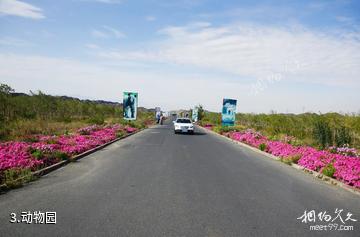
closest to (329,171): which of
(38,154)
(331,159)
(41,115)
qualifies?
(331,159)

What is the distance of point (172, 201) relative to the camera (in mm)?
6461

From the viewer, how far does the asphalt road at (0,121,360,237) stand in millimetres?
4936

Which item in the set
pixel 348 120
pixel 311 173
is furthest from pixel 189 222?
pixel 348 120

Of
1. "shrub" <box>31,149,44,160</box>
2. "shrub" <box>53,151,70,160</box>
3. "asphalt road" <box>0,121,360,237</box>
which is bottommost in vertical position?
"asphalt road" <box>0,121,360,237</box>

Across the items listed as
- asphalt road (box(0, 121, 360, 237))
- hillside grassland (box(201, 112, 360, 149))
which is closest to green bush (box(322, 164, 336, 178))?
asphalt road (box(0, 121, 360, 237))

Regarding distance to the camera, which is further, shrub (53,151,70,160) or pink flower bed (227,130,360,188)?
shrub (53,151,70,160)

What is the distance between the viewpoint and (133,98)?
38.3 metres

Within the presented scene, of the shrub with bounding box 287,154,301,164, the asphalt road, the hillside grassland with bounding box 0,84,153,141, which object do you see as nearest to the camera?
the asphalt road

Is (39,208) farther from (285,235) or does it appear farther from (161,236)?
(285,235)

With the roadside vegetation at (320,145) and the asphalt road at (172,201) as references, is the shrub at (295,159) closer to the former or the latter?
the roadside vegetation at (320,145)

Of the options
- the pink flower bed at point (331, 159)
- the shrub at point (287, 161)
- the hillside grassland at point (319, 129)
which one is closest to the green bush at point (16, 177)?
the pink flower bed at point (331, 159)

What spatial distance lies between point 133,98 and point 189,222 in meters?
34.0

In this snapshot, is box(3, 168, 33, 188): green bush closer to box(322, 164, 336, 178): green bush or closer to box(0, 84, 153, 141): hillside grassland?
box(0, 84, 153, 141): hillside grassland

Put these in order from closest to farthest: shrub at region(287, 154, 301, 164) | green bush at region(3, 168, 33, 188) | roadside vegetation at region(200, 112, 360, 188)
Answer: green bush at region(3, 168, 33, 188) → roadside vegetation at region(200, 112, 360, 188) → shrub at region(287, 154, 301, 164)
